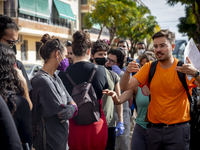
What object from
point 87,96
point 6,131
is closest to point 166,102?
point 87,96

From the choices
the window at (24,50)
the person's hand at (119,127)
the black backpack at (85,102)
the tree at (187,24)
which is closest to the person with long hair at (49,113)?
the black backpack at (85,102)

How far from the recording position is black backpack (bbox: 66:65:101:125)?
3078mm

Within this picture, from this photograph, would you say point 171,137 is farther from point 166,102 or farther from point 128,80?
point 128,80

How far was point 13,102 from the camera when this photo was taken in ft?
6.24

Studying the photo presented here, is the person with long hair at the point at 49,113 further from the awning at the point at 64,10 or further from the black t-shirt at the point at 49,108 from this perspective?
the awning at the point at 64,10

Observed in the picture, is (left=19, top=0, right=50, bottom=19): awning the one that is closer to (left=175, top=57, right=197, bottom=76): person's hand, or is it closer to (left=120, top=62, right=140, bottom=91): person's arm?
(left=120, top=62, right=140, bottom=91): person's arm

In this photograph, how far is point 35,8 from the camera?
24.9 meters

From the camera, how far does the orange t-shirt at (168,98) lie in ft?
10.1

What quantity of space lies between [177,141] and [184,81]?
2.25ft

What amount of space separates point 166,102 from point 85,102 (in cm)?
93

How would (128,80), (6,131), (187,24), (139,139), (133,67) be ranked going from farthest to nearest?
(187,24)
(139,139)
(128,80)
(133,67)
(6,131)

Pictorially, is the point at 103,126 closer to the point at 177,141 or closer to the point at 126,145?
the point at 177,141

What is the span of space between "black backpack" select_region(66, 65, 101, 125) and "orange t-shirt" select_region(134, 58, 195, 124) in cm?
71

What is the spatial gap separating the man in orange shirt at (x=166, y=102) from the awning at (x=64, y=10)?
2640 centimetres
